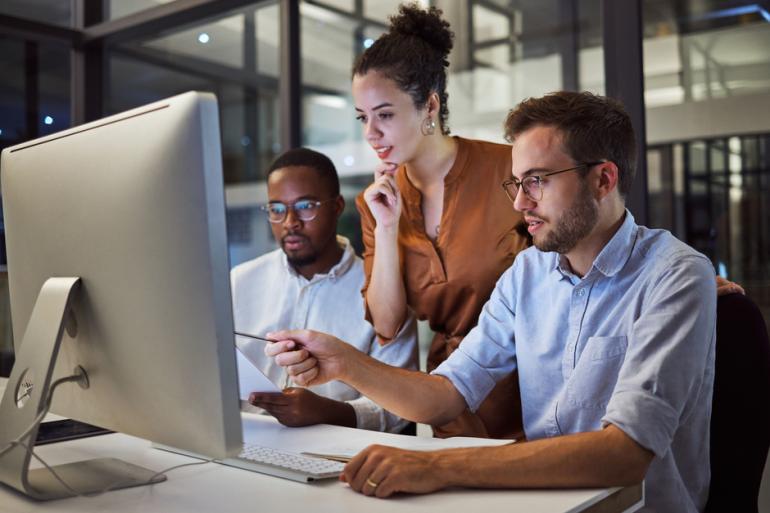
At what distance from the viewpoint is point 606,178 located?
4.93ft

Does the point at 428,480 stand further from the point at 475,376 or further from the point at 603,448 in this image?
the point at 475,376

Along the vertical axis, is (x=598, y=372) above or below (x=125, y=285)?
below

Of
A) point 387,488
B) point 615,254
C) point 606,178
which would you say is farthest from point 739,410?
point 387,488

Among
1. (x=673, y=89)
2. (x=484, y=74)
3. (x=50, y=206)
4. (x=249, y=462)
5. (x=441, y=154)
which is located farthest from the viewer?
(x=484, y=74)

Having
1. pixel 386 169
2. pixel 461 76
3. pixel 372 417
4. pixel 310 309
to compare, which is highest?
pixel 461 76

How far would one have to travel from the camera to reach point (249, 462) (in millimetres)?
1227

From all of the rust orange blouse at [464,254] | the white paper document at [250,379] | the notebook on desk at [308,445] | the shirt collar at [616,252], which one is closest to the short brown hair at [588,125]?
the shirt collar at [616,252]

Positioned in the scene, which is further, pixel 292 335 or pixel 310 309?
pixel 310 309

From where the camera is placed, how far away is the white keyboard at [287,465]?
114 centimetres

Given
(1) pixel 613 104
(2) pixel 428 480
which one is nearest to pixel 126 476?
(2) pixel 428 480

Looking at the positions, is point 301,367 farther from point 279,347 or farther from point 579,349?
point 579,349

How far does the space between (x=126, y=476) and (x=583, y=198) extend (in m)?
0.97

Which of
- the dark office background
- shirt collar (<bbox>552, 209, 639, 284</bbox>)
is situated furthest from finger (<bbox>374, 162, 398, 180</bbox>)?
shirt collar (<bbox>552, 209, 639, 284</bbox>)

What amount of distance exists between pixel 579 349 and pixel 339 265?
971 millimetres
